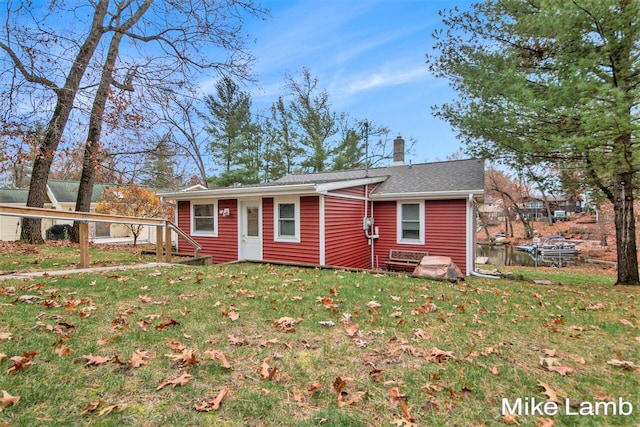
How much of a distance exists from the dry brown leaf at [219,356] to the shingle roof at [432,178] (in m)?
7.08

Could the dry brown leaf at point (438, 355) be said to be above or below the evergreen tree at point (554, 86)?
below

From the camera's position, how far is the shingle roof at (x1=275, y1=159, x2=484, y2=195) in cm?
1041

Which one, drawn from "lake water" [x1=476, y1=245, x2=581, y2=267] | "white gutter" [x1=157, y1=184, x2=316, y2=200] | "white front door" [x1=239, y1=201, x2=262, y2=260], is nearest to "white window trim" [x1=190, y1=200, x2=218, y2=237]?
"white gutter" [x1=157, y1=184, x2=316, y2=200]

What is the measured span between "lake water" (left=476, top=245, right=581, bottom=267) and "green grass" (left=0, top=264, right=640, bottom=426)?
1921 cm

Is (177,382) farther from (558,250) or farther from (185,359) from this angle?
(558,250)

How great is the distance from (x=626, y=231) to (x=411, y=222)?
17.8ft

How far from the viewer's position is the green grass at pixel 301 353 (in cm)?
212

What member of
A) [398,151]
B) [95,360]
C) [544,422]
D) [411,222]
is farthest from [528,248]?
[95,360]

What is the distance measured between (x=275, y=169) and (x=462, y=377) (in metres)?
24.0

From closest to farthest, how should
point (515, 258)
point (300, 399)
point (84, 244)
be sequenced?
point (300, 399) → point (84, 244) → point (515, 258)

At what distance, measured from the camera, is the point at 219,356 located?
108 inches

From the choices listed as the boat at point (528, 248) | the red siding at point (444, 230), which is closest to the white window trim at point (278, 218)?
the red siding at point (444, 230)

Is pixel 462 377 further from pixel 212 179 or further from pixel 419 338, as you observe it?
pixel 212 179

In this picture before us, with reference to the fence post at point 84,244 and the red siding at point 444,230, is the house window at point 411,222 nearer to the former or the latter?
the red siding at point 444,230
